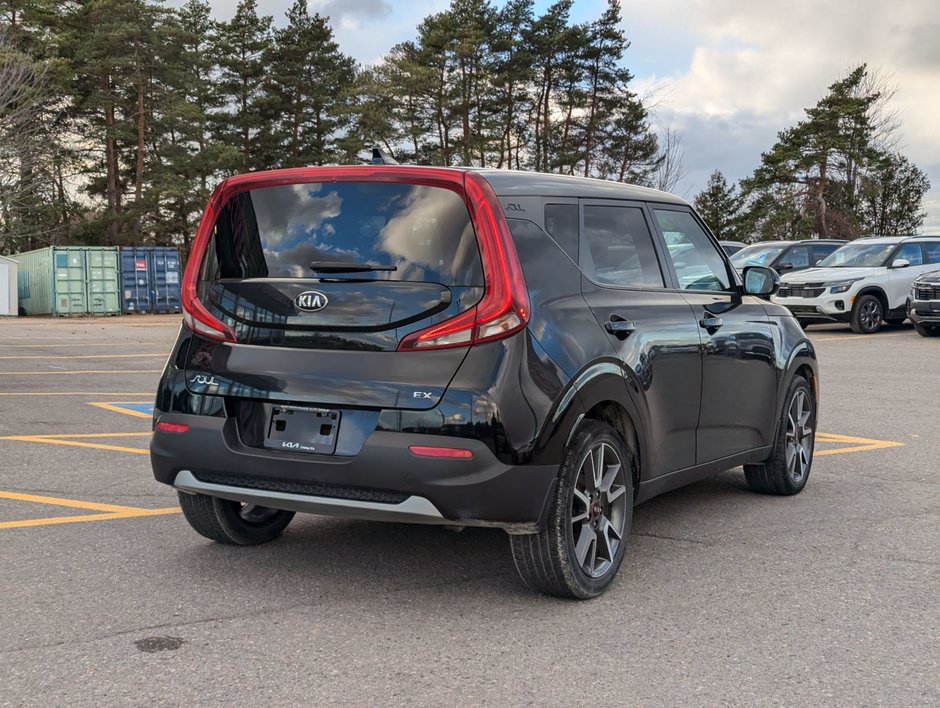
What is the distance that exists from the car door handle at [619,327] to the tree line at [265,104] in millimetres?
48412

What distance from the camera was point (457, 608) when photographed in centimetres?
430

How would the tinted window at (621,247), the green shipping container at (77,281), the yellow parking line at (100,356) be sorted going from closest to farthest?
the tinted window at (621,247)
the yellow parking line at (100,356)
the green shipping container at (77,281)

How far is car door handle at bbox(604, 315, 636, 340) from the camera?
4617 mm

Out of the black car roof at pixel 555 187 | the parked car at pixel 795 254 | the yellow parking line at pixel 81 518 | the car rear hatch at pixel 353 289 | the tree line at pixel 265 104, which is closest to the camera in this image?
the car rear hatch at pixel 353 289

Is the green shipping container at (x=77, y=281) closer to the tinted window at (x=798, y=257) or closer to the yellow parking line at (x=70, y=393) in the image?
the tinted window at (x=798, y=257)

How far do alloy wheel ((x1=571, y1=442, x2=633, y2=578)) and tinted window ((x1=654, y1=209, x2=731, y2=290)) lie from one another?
128 cm

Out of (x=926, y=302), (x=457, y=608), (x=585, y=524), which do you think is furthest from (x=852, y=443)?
(x=926, y=302)

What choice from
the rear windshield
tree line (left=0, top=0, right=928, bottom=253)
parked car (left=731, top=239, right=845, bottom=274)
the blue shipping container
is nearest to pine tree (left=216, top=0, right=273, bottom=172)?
tree line (left=0, top=0, right=928, bottom=253)

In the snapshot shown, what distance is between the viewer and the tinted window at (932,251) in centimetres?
2184

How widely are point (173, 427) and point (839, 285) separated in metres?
18.3

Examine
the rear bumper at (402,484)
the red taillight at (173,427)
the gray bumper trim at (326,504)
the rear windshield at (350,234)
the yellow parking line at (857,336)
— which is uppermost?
the rear windshield at (350,234)

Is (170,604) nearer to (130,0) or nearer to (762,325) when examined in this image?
(762,325)

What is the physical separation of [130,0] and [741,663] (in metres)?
53.2

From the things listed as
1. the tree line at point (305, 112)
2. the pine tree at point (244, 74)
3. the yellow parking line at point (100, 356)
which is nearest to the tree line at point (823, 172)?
the tree line at point (305, 112)
